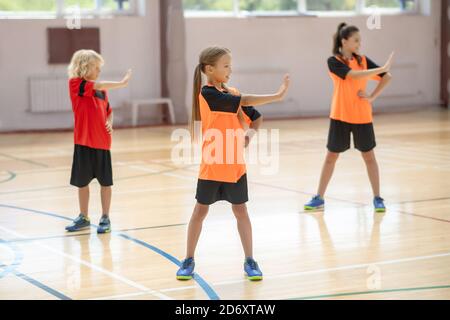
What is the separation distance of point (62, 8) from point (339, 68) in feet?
28.9

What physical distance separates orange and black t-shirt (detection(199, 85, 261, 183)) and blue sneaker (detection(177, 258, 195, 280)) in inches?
20.0

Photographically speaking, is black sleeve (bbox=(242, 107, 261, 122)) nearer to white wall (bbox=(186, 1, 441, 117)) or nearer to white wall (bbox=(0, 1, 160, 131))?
white wall (bbox=(0, 1, 160, 131))

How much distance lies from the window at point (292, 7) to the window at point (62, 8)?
123cm

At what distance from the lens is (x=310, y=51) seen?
16688 millimetres

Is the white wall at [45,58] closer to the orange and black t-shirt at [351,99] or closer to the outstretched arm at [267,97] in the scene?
the orange and black t-shirt at [351,99]

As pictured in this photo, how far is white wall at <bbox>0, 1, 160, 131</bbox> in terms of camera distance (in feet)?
46.7

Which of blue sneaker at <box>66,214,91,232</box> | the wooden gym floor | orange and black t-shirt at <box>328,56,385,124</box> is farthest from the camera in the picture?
orange and black t-shirt at <box>328,56,385,124</box>

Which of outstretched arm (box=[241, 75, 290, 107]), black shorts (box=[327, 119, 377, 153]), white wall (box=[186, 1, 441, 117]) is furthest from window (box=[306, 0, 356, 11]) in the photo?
outstretched arm (box=[241, 75, 290, 107])

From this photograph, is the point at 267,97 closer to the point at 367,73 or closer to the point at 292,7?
the point at 367,73

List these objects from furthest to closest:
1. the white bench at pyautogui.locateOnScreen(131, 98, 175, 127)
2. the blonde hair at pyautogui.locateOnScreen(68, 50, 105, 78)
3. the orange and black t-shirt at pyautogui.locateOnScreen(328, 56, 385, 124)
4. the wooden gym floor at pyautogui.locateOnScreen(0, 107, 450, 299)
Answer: the white bench at pyautogui.locateOnScreen(131, 98, 175, 127), the orange and black t-shirt at pyautogui.locateOnScreen(328, 56, 385, 124), the blonde hair at pyautogui.locateOnScreen(68, 50, 105, 78), the wooden gym floor at pyautogui.locateOnScreen(0, 107, 450, 299)

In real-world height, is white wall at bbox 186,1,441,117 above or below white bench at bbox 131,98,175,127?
above

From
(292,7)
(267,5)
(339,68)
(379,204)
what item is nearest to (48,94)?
(267,5)

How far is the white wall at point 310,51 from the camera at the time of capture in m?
16.0
